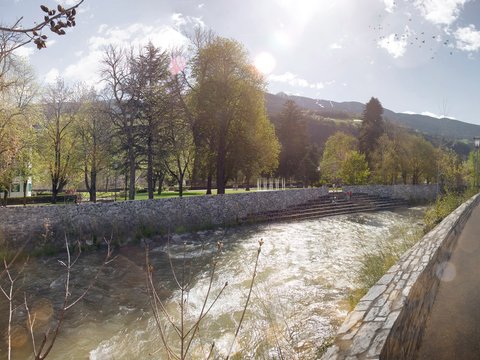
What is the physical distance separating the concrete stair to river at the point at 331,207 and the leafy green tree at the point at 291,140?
13736 millimetres

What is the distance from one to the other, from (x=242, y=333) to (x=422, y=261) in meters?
3.60

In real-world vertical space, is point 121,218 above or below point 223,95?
below

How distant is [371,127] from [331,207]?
88.2 feet

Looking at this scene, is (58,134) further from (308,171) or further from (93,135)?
(308,171)

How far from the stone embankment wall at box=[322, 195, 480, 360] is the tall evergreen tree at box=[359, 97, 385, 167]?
1803 inches

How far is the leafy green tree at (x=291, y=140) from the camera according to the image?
45781mm

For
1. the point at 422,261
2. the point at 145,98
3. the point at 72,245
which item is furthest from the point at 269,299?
the point at 145,98

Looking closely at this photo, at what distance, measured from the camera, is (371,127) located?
4872 centimetres

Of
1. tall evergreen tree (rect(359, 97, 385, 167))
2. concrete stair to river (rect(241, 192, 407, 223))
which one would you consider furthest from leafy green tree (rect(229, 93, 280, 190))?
tall evergreen tree (rect(359, 97, 385, 167))

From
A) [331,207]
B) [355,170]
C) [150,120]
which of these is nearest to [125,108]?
[150,120]

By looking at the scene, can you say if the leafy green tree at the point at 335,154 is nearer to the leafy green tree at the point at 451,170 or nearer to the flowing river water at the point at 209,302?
the leafy green tree at the point at 451,170

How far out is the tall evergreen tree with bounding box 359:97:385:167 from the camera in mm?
48625

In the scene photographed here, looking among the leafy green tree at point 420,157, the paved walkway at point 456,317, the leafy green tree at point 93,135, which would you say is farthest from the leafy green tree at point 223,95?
the leafy green tree at point 420,157

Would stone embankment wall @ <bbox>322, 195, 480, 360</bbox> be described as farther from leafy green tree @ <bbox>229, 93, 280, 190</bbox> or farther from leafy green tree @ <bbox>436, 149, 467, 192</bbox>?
leafy green tree @ <bbox>436, 149, 467, 192</bbox>
